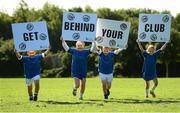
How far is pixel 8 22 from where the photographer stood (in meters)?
94.1

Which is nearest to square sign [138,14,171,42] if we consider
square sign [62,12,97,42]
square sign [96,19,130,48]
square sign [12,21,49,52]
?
square sign [96,19,130,48]

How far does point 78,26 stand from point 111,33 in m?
1.45

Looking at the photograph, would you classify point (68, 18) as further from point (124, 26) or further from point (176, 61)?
point (176, 61)

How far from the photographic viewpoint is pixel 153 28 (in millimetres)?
24609

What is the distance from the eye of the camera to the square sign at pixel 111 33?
2402 centimetres

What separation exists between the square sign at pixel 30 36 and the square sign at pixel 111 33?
235 cm

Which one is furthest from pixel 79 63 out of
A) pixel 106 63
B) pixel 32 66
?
pixel 32 66

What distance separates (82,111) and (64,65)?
203 feet

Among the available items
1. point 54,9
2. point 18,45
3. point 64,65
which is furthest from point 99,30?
point 54,9

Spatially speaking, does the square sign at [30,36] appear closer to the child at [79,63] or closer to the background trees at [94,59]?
the child at [79,63]

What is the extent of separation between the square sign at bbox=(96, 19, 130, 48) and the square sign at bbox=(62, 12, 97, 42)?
Result: 36 centimetres

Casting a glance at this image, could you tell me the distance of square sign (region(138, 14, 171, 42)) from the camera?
24.5 m

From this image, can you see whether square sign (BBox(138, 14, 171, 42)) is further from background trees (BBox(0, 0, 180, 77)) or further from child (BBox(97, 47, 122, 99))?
background trees (BBox(0, 0, 180, 77))

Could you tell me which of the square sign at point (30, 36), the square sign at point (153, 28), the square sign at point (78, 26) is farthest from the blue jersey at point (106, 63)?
the square sign at point (30, 36)
